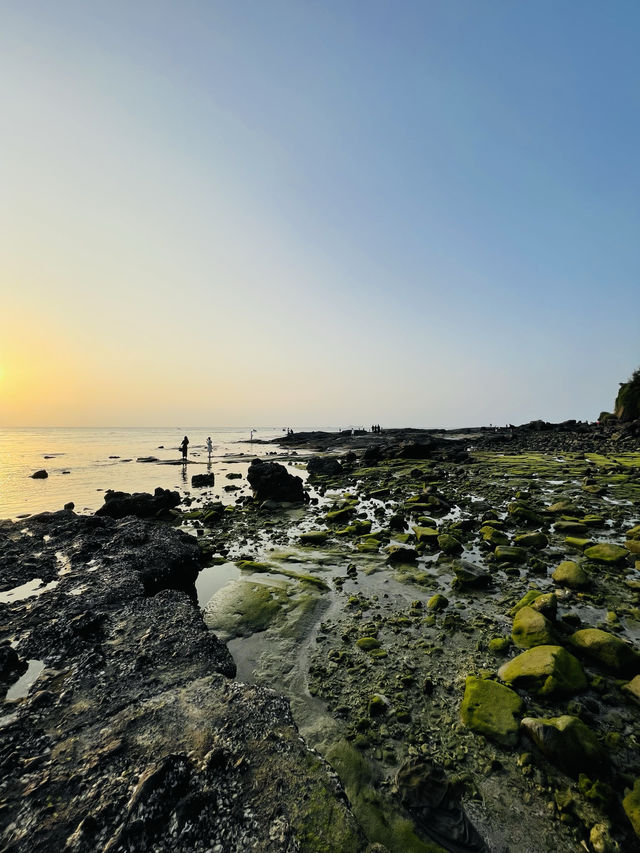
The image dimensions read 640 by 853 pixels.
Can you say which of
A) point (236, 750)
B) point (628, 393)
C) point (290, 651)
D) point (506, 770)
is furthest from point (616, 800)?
point (628, 393)

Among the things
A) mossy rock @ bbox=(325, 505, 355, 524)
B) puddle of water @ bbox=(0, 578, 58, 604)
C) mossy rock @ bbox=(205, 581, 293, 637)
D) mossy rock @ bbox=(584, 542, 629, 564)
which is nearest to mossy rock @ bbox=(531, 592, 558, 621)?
mossy rock @ bbox=(584, 542, 629, 564)

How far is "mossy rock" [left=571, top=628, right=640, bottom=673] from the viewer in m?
6.19

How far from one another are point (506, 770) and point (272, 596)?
624 centimetres

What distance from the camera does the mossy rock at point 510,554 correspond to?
1104cm

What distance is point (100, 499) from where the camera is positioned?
24297mm

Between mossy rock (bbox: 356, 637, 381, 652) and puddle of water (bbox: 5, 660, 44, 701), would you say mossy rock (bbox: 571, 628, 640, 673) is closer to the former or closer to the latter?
mossy rock (bbox: 356, 637, 381, 652)

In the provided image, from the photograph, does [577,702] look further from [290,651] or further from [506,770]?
[290,651]

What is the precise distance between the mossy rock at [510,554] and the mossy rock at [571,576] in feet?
4.20

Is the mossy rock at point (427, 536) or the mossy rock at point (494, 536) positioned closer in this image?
the mossy rock at point (494, 536)

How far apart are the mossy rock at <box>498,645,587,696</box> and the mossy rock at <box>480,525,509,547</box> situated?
6.48 meters

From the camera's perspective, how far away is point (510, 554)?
437 inches

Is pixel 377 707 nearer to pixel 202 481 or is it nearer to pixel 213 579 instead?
pixel 213 579

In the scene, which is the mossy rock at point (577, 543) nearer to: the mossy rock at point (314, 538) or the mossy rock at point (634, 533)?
the mossy rock at point (634, 533)

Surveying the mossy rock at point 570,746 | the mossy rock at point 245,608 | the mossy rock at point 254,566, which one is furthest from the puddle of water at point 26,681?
the mossy rock at point 570,746
